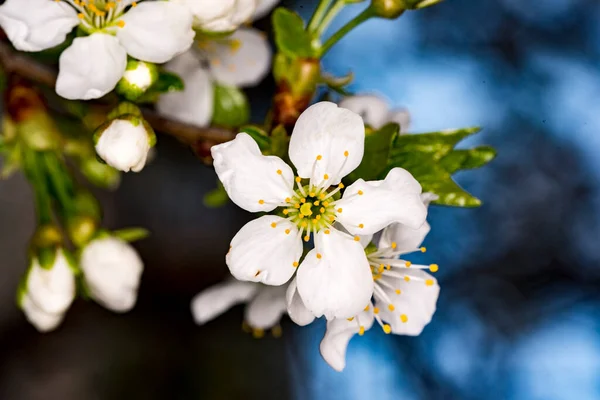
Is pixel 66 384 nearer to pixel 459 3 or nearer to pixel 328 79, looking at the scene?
pixel 328 79

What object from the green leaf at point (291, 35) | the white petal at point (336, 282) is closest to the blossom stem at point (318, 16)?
the green leaf at point (291, 35)

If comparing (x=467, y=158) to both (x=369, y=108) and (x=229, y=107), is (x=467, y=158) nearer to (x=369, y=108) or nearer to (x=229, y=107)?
(x=369, y=108)

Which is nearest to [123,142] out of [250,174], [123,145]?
[123,145]

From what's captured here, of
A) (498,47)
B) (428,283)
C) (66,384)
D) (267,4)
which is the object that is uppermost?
(267,4)

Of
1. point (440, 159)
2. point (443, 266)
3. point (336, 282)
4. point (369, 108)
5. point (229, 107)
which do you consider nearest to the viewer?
point (336, 282)

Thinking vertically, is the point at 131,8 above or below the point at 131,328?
above

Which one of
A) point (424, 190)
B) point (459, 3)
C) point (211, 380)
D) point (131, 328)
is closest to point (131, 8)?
point (424, 190)
